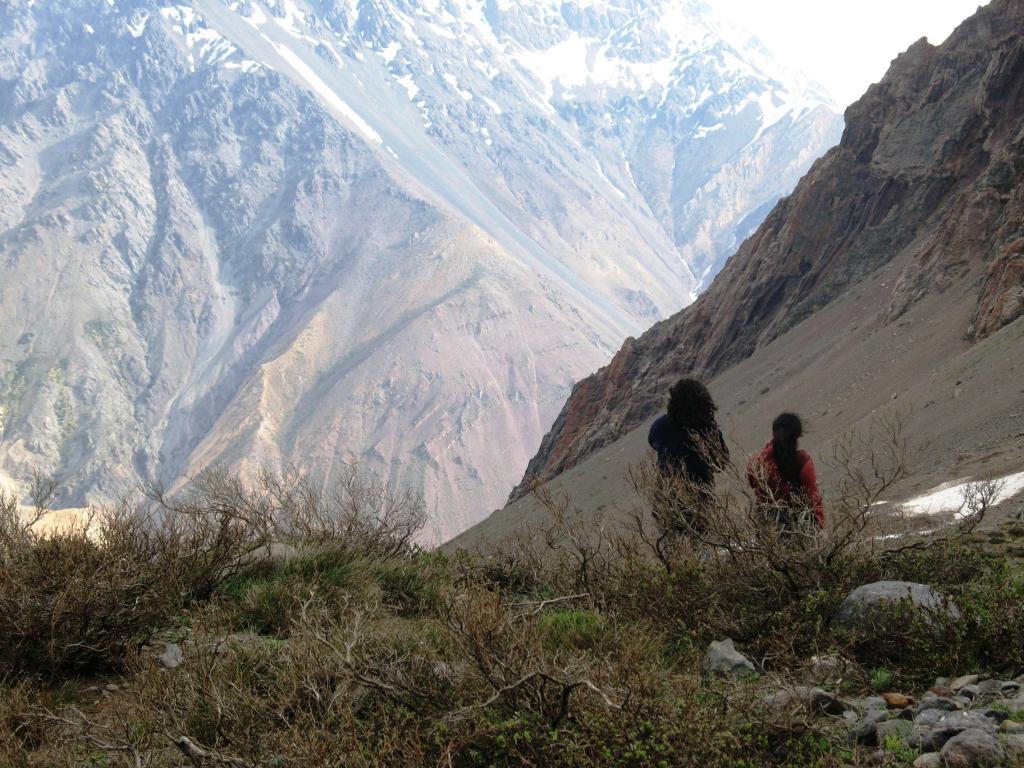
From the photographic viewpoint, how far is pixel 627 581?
5.04m

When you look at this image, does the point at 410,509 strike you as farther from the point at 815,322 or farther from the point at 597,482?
→ the point at 815,322

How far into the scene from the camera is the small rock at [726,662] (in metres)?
3.92

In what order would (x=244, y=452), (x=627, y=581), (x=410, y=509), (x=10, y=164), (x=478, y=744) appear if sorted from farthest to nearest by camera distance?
(x=10, y=164), (x=244, y=452), (x=410, y=509), (x=627, y=581), (x=478, y=744)

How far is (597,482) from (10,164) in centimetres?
18028

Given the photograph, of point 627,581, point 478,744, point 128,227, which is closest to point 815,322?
point 627,581

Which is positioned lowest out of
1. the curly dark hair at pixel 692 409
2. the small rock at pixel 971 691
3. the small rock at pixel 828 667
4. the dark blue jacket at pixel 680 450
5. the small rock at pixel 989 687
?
the small rock at pixel 989 687

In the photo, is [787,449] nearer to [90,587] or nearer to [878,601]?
[878,601]

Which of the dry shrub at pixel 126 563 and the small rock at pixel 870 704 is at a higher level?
the dry shrub at pixel 126 563

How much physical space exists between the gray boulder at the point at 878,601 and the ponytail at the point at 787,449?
1379 mm

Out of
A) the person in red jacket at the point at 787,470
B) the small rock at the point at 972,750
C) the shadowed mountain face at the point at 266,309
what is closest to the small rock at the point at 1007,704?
the small rock at the point at 972,750

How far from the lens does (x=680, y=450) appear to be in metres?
6.23

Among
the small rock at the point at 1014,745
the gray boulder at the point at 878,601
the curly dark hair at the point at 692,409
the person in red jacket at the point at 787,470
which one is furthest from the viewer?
the curly dark hair at the point at 692,409

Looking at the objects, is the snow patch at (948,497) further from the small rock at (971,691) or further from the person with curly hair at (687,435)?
the small rock at (971,691)

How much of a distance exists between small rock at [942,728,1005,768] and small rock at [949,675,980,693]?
0.65m
